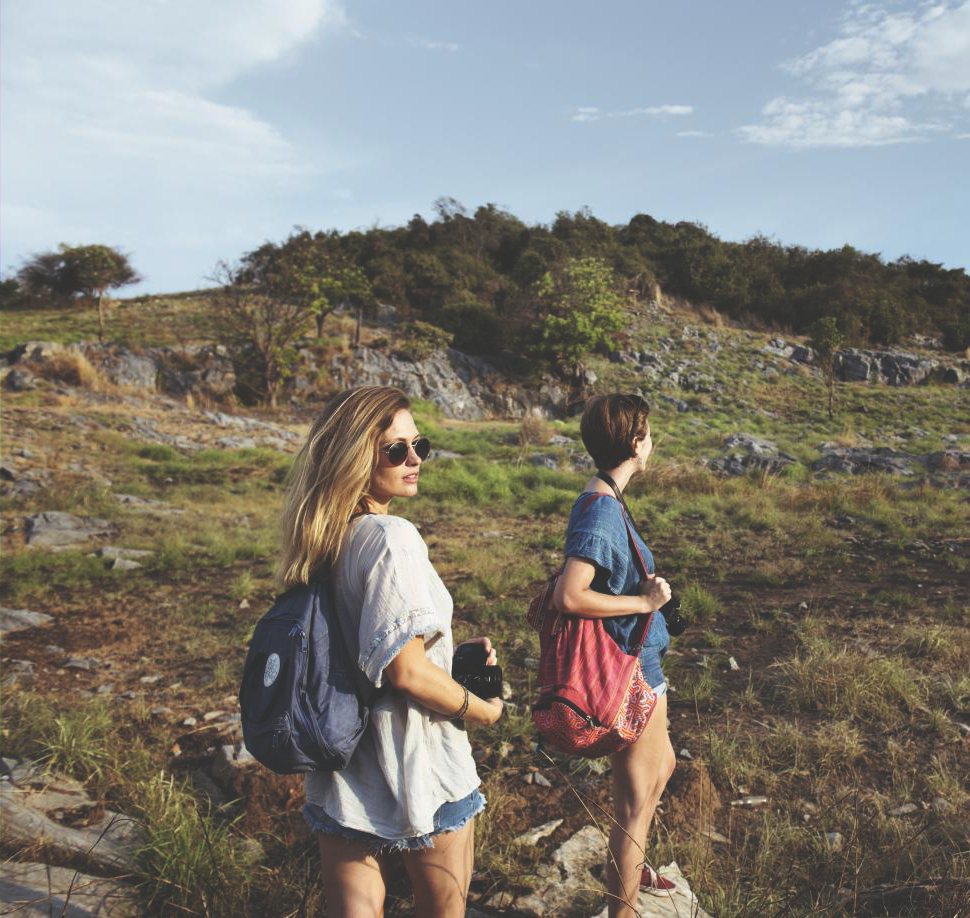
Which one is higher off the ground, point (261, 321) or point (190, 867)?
point (261, 321)

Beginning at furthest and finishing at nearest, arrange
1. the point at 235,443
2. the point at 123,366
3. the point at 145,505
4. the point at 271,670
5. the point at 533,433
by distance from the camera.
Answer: the point at 123,366 → the point at 533,433 → the point at 235,443 → the point at 145,505 → the point at 271,670

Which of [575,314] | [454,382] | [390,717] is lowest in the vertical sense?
[390,717]

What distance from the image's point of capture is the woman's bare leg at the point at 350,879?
4.97 feet

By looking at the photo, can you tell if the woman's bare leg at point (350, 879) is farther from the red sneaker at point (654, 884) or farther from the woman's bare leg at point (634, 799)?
the red sneaker at point (654, 884)

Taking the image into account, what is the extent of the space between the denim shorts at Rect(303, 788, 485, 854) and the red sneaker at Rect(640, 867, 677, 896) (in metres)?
1.22

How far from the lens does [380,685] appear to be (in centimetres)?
146

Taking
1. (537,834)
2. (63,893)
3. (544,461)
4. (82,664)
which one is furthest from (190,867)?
(544,461)

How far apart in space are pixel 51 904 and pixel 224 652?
301cm

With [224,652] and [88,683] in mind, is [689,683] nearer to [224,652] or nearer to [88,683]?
[224,652]

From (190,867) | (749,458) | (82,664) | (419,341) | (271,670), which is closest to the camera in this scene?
(271,670)

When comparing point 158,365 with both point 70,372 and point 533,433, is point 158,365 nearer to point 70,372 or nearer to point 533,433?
point 70,372

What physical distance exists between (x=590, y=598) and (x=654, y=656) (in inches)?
14.8

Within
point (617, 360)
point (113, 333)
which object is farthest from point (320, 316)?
point (617, 360)

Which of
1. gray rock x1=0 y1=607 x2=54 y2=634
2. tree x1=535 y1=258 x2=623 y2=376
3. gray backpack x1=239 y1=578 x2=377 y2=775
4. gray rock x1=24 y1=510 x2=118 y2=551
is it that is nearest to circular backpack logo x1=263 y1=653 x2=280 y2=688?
gray backpack x1=239 y1=578 x2=377 y2=775
